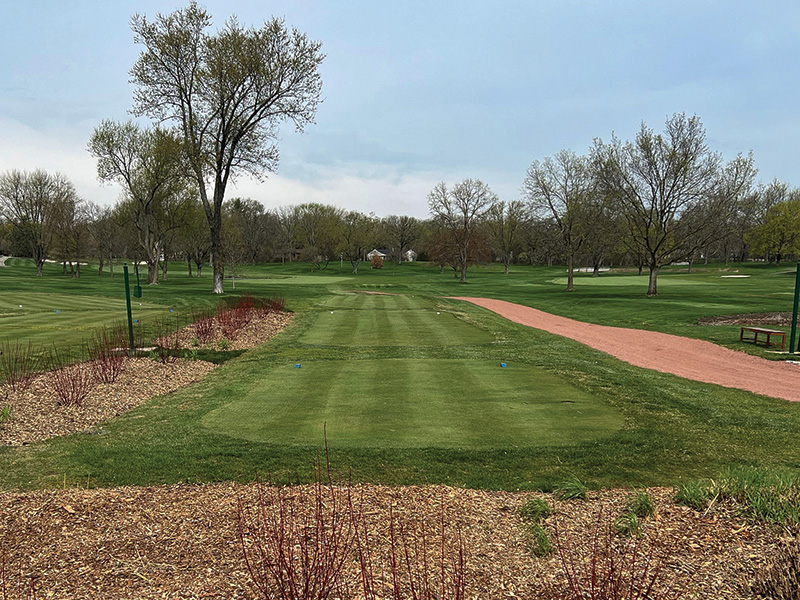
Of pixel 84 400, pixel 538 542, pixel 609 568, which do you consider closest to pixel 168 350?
pixel 84 400

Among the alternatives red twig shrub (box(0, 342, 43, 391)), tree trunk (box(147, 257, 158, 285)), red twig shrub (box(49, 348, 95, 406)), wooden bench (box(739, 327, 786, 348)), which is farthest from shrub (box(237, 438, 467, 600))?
tree trunk (box(147, 257, 158, 285))

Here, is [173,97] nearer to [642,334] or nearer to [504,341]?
[504,341]

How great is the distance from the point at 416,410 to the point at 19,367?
9.25m

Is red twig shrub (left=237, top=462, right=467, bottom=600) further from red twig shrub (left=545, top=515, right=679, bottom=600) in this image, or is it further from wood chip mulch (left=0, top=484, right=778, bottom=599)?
red twig shrub (left=545, top=515, right=679, bottom=600)

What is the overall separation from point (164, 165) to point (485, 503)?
41.3 meters

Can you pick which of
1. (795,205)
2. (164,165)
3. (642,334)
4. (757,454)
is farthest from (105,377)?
(795,205)

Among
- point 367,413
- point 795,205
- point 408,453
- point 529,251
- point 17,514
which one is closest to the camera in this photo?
point 17,514

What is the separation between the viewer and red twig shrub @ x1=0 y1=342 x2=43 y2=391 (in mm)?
9328

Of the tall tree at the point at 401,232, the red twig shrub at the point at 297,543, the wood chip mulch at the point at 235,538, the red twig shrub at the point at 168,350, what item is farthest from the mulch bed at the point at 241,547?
the tall tree at the point at 401,232

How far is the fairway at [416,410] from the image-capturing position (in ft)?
23.9

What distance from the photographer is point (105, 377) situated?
1022 cm

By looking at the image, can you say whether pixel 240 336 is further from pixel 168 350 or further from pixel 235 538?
pixel 235 538

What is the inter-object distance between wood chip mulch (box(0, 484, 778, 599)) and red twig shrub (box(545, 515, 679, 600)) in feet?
0.22

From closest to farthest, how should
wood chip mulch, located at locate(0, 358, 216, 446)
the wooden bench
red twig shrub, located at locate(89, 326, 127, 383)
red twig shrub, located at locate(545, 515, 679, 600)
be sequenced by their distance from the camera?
red twig shrub, located at locate(545, 515, 679, 600)
wood chip mulch, located at locate(0, 358, 216, 446)
red twig shrub, located at locate(89, 326, 127, 383)
the wooden bench
